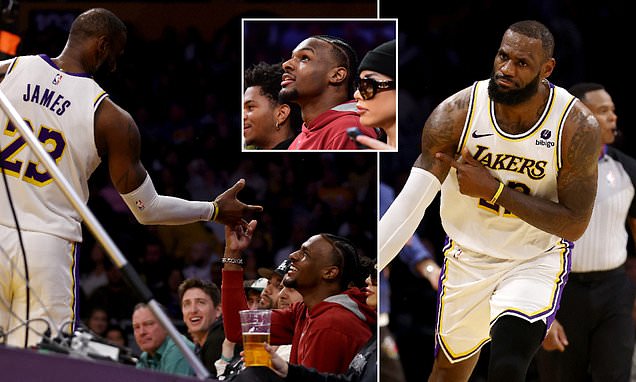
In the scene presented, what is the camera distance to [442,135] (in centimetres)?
538

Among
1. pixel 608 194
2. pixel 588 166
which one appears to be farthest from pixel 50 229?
pixel 608 194

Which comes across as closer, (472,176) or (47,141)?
(47,141)

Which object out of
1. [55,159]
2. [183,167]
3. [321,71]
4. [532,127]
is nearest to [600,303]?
[532,127]

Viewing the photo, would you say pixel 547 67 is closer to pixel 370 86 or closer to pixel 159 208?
pixel 370 86

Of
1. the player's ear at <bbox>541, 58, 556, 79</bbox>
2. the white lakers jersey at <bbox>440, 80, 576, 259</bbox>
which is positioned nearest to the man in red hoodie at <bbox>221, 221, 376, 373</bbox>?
the white lakers jersey at <bbox>440, 80, 576, 259</bbox>

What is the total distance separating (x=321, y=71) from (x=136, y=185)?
49.8 inches

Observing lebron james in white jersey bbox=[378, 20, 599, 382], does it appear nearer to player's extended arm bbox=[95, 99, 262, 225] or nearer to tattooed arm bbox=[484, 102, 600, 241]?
tattooed arm bbox=[484, 102, 600, 241]

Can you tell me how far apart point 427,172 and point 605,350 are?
2.27 meters

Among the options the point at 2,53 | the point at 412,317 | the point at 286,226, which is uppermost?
the point at 2,53

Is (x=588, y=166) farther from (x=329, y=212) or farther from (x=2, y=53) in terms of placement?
(x=2, y=53)

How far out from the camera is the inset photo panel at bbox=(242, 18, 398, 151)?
20.0 ft

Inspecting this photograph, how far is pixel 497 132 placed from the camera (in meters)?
5.34

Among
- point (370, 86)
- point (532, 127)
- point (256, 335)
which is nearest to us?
point (256, 335)

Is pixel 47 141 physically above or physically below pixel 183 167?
above
